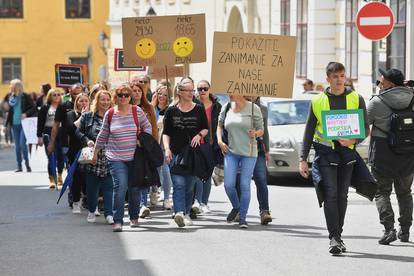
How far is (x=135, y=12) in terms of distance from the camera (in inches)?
2206

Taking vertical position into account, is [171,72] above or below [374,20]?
below

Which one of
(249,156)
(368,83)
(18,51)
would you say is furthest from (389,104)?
(18,51)

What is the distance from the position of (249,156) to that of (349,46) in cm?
1661

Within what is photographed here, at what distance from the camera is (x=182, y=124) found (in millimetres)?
13555

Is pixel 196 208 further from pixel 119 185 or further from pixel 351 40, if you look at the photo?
pixel 351 40

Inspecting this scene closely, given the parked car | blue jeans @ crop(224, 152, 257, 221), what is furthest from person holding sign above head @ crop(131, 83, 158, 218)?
the parked car

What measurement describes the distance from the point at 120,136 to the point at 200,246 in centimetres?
187

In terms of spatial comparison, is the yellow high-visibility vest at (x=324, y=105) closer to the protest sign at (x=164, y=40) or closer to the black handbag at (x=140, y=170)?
the black handbag at (x=140, y=170)

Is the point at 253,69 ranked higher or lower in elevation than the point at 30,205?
higher

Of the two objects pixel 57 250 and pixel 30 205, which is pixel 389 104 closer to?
pixel 57 250

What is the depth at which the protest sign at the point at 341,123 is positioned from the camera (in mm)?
11273

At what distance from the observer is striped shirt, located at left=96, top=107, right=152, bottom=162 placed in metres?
13.2

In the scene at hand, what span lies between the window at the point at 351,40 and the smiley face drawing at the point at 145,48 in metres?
12.9

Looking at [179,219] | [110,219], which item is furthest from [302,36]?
[179,219]
